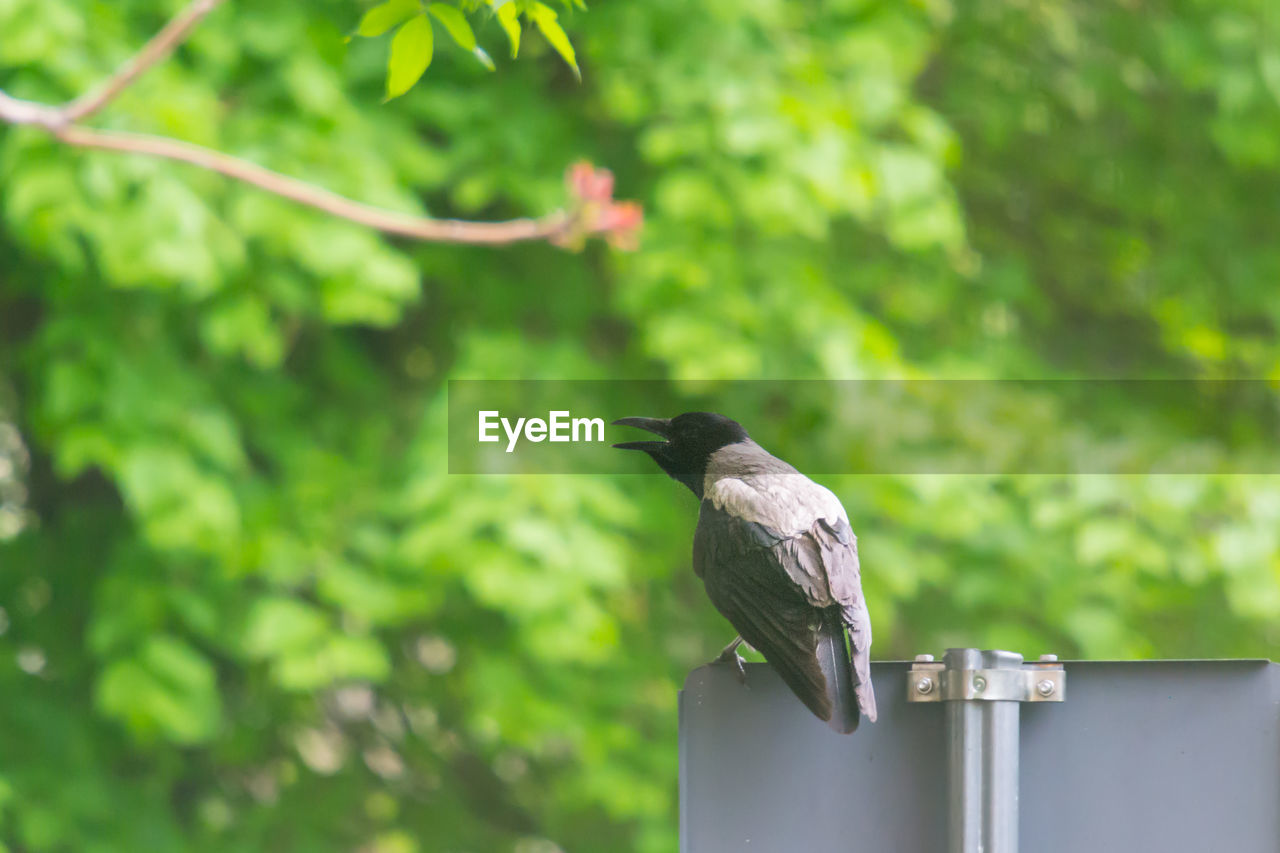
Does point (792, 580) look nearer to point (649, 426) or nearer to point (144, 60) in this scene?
point (649, 426)

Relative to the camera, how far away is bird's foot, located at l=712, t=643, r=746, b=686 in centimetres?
102

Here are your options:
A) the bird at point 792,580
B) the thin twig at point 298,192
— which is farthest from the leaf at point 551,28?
the thin twig at point 298,192

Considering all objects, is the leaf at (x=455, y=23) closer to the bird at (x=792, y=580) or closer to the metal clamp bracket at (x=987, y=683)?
the bird at (x=792, y=580)

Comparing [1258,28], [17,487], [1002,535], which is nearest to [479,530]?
[1002,535]

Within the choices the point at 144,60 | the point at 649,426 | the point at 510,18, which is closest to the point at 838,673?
the point at 649,426

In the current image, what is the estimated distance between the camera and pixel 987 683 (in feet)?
3.20

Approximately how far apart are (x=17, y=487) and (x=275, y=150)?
149cm

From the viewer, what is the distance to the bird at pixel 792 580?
896 mm

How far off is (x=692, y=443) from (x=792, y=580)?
17 centimetres

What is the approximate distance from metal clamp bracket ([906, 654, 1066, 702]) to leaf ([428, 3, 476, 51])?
26.1 inches

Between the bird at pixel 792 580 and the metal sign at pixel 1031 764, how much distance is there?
0.11 metres

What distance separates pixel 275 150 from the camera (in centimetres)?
276

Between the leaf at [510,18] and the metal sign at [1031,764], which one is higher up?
the leaf at [510,18]

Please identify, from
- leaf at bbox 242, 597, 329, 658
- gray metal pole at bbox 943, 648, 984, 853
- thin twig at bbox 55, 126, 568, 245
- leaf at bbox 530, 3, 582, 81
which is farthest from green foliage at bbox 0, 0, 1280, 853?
gray metal pole at bbox 943, 648, 984, 853
